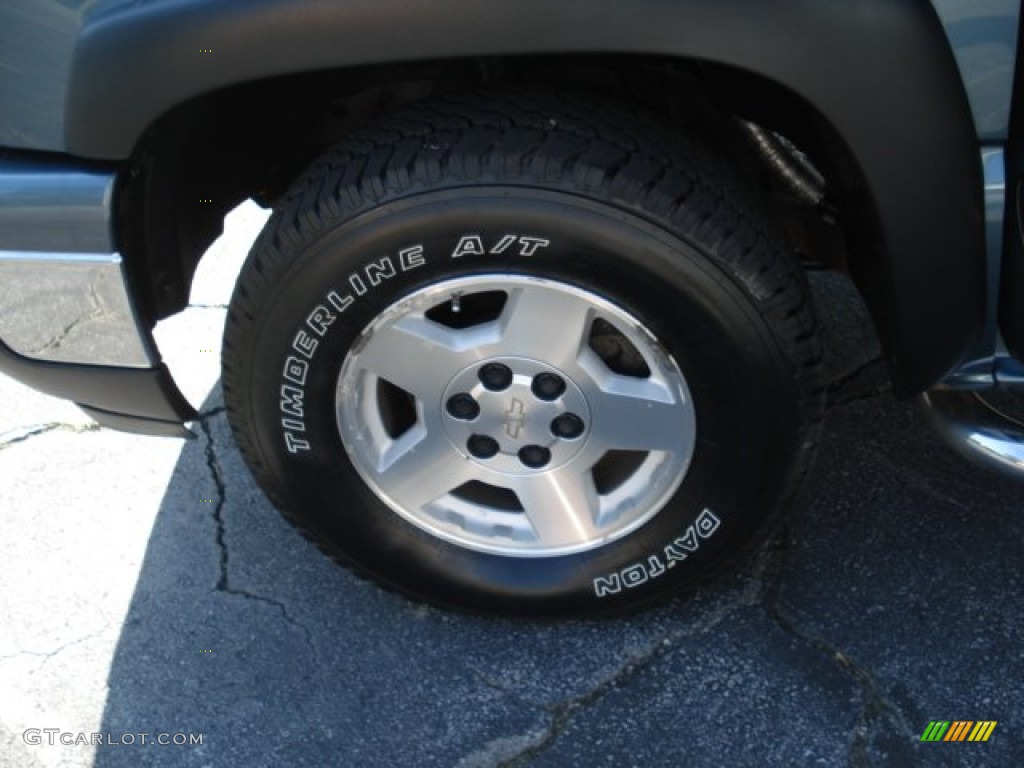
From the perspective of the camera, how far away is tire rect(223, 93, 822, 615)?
178cm

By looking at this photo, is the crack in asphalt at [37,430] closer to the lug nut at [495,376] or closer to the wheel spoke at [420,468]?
the wheel spoke at [420,468]

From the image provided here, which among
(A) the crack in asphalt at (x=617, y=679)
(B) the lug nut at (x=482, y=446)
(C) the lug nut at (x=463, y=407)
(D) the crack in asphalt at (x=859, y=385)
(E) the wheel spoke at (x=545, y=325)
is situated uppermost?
(E) the wheel spoke at (x=545, y=325)

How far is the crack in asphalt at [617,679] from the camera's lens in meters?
2.03

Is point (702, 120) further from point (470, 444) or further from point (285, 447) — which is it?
point (285, 447)

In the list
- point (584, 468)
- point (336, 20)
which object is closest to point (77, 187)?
point (336, 20)

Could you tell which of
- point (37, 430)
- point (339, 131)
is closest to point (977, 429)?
point (339, 131)

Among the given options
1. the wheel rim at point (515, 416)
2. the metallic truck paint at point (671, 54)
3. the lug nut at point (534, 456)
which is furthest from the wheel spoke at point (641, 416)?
the metallic truck paint at point (671, 54)

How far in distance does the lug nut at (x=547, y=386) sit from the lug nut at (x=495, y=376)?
4 centimetres

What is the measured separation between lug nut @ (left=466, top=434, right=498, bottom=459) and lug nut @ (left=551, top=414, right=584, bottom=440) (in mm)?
114

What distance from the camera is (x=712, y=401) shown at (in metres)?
1.92

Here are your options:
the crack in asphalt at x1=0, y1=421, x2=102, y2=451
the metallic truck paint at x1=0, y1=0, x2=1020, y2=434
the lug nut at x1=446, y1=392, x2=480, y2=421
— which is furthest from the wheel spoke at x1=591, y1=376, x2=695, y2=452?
the crack in asphalt at x1=0, y1=421, x2=102, y2=451

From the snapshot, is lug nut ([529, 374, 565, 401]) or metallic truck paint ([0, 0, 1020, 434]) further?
lug nut ([529, 374, 565, 401])

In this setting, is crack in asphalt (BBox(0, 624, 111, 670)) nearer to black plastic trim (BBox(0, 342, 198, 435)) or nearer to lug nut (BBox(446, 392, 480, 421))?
black plastic trim (BBox(0, 342, 198, 435))

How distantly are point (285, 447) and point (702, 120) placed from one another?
92cm
